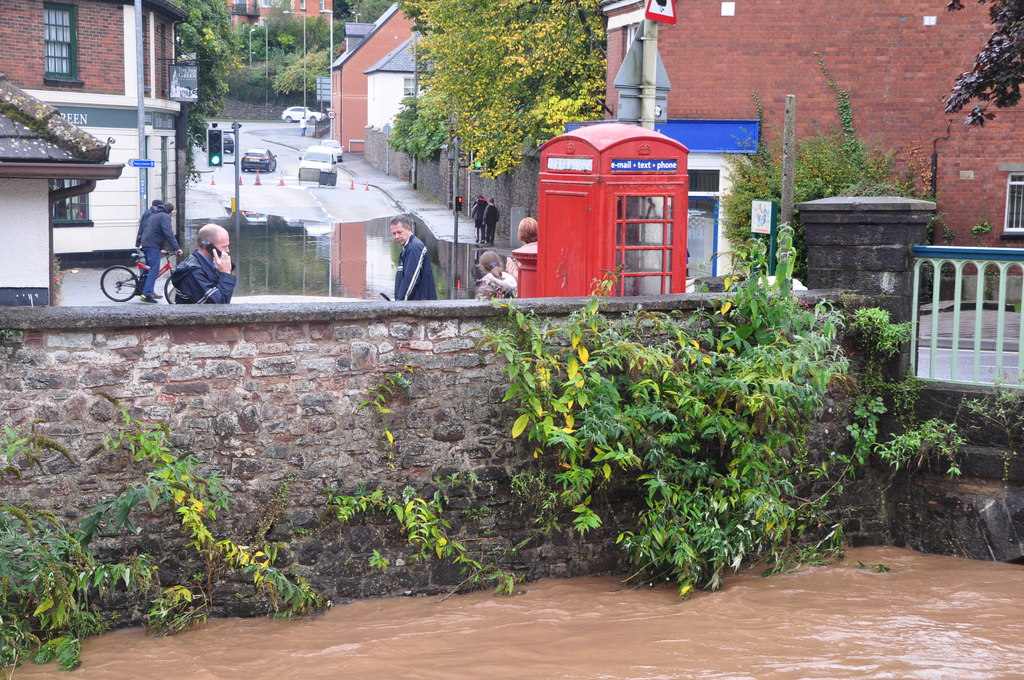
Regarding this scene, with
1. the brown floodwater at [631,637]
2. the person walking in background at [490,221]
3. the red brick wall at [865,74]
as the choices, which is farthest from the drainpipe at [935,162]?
the person walking in background at [490,221]

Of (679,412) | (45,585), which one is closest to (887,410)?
(679,412)

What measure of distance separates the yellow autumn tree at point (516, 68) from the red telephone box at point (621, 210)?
61.3ft

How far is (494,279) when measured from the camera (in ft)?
33.9

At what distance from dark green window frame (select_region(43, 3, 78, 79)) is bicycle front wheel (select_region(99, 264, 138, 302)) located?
30.6 ft

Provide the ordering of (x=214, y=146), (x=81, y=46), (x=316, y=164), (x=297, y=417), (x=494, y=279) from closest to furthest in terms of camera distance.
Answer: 1. (x=297, y=417)
2. (x=494, y=279)
3. (x=214, y=146)
4. (x=81, y=46)
5. (x=316, y=164)

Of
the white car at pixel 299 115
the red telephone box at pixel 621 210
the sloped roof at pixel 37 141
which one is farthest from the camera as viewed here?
the white car at pixel 299 115

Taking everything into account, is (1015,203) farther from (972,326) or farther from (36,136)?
(36,136)

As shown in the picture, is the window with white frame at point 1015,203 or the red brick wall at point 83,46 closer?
the window with white frame at point 1015,203

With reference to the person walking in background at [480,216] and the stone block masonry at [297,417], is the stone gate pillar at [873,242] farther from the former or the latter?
the person walking in background at [480,216]

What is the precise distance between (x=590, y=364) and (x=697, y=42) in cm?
1618

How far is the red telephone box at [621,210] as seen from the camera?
29.7ft

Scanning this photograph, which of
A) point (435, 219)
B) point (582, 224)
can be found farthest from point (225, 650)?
point (435, 219)

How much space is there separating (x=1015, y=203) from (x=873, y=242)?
12517 millimetres

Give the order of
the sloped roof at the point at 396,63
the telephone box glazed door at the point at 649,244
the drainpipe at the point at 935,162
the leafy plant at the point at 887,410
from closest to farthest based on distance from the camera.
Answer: the leafy plant at the point at 887,410, the telephone box glazed door at the point at 649,244, the drainpipe at the point at 935,162, the sloped roof at the point at 396,63
